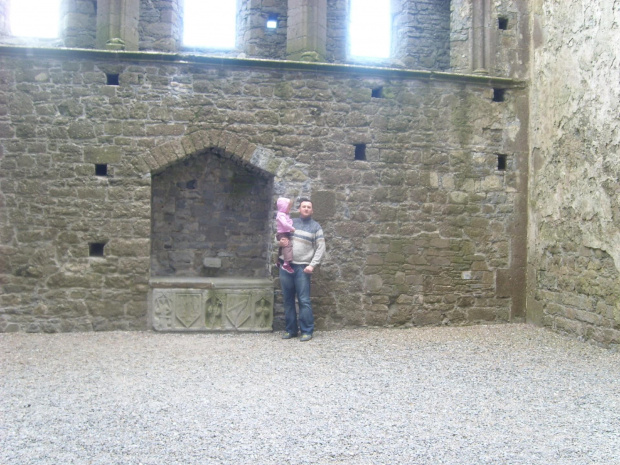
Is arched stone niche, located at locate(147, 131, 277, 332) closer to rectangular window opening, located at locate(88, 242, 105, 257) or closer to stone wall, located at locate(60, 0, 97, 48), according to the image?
rectangular window opening, located at locate(88, 242, 105, 257)

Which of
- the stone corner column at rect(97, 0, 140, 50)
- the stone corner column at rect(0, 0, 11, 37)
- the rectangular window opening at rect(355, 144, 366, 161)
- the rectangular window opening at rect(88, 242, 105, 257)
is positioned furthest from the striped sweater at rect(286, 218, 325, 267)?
the stone corner column at rect(0, 0, 11, 37)

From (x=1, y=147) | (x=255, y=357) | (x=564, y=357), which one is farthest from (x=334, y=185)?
(x=1, y=147)

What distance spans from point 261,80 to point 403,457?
5.21 m

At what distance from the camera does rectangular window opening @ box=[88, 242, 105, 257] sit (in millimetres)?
6965

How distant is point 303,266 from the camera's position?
6.63 meters

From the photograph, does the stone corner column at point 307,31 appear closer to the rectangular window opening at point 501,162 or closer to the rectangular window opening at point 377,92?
the rectangular window opening at point 377,92

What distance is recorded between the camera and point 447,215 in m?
7.54

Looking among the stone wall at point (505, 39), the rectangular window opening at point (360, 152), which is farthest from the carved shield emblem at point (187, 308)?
the stone wall at point (505, 39)

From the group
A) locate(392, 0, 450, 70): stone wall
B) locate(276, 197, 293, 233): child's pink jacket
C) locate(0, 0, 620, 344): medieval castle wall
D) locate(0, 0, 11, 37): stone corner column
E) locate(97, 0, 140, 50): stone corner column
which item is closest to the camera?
locate(276, 197, 293, 233): child's pink jacket

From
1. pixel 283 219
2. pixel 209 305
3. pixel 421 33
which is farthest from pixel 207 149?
pixel 421 33

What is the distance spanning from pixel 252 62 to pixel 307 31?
101cm

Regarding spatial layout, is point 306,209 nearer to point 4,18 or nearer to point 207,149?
point 207,149

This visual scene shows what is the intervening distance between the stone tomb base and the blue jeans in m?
0.41

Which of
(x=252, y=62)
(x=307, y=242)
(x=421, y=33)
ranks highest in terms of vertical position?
(x=421, y=33)
